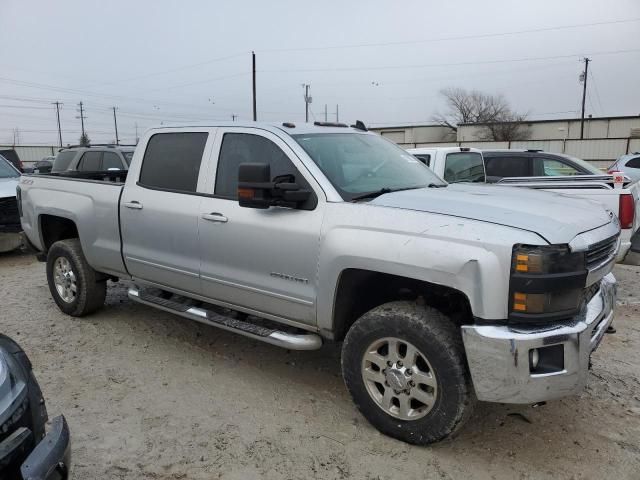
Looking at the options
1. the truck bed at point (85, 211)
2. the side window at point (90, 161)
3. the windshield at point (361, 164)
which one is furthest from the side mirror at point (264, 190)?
the side window at point (90, 161)

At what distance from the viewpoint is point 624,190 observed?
5699mm

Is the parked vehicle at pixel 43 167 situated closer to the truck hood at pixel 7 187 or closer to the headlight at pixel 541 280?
the truck hood at pixel 7 187

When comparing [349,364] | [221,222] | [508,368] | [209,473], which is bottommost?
[209,473]

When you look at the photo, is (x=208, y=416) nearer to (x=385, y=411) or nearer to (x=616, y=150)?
(x=385, y=411)

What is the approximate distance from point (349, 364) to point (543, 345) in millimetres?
1161

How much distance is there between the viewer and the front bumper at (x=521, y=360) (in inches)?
105

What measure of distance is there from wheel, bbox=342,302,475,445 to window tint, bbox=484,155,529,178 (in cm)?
713

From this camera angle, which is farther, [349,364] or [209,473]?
[349,364]

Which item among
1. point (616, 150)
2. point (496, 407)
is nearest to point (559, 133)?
point (616, 150)

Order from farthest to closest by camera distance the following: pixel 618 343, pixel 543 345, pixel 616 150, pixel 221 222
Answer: pixel 616 150 → pixel 618 343 → pixel 221 222 → pixel 543 345

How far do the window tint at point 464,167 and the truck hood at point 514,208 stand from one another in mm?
4544

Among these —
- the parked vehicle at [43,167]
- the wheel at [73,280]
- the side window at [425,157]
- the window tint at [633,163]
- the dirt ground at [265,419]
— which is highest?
the side window at [425,157]

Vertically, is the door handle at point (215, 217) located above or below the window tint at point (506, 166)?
below

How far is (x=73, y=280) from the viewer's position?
5461 mm
